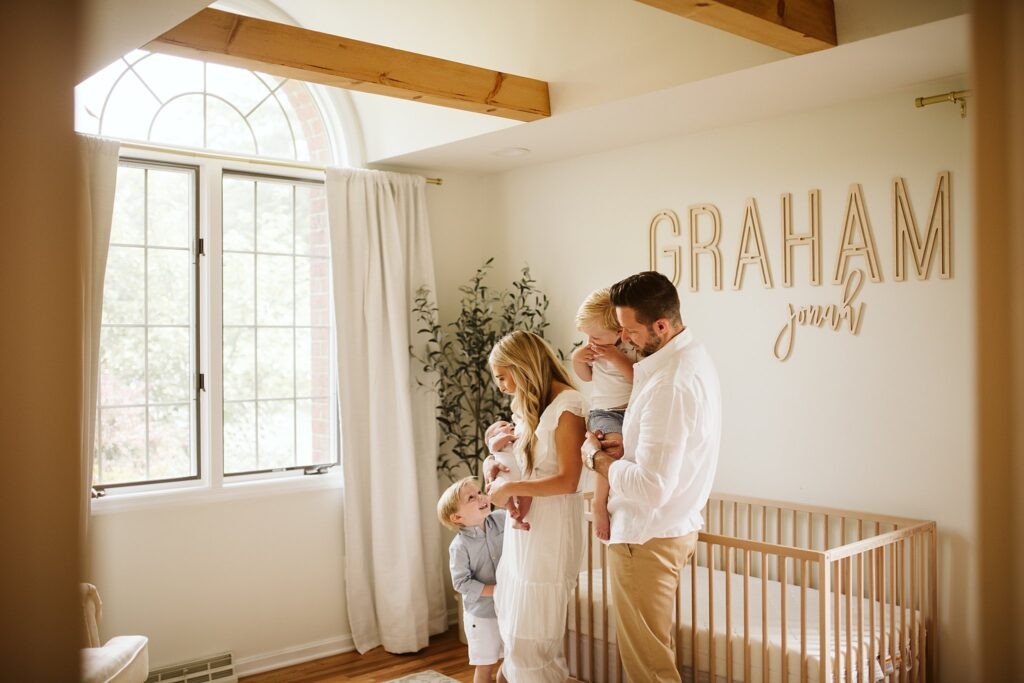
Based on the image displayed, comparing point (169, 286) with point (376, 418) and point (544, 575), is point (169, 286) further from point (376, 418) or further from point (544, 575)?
point (544, 575)

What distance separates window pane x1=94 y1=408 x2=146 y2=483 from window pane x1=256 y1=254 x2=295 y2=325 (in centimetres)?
74

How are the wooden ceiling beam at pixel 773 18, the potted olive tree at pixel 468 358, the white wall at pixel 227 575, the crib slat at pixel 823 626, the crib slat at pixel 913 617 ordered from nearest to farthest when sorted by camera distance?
the wooden ceiling beam at pixel 773 18, the crib slat at pixel 823 626, the crib slat at pixel 913 617, the white wall at pixel 227 575, the potted olive tree at pixel 468 358

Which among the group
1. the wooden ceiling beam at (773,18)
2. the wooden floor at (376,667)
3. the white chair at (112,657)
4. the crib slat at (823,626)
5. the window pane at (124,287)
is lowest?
the wooden floor at (376,667)

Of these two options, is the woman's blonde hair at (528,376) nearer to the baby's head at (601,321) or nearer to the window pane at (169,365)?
the baby's head at (601,321)

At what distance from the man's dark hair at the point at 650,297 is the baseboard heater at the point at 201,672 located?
2.57 meters

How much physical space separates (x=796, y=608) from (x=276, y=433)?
2502mm

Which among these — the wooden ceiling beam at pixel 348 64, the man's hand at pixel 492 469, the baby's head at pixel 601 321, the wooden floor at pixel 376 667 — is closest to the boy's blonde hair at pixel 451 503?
the man's hand at pixel 492 469

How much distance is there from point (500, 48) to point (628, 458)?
1870mm

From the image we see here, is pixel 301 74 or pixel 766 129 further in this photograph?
pixel 766 129

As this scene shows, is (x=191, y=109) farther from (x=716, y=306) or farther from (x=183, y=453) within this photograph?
(x=716, y=306)

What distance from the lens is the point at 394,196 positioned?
433 cm

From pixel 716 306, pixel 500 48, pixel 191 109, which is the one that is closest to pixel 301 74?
pixel 500 48

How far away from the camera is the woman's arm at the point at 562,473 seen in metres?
2.74

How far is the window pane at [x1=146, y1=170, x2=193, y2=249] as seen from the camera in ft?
12.3
